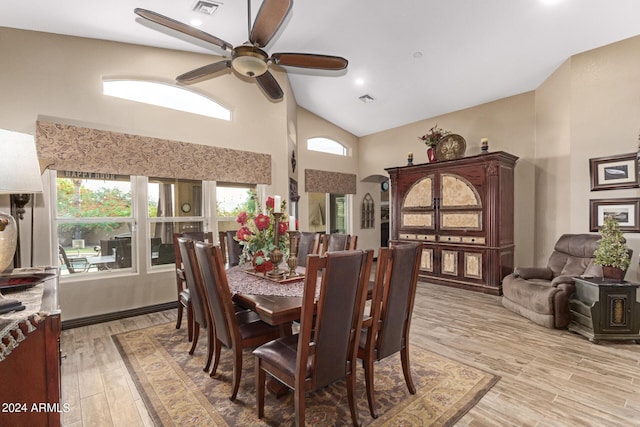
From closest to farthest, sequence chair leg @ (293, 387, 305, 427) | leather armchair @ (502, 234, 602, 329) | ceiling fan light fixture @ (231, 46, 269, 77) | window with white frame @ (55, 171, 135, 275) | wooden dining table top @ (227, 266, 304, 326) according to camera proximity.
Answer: chair leg @ (293, 387, 305, 427)
wooden dining table top @ (227, 266, 304, 326)
ceiling fan light fixture @ (231, 46, 269, 77)
leather armchair @ (502, 234, 602, 329)
window with white frame @ (55, 171, 135, 275)

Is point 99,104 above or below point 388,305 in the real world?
above

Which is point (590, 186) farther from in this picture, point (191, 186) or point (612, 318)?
point (191, 186)

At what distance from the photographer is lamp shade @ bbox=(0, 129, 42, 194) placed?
1.42m

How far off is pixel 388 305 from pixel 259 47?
88.2 inches

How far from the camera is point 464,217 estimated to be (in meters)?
5.03

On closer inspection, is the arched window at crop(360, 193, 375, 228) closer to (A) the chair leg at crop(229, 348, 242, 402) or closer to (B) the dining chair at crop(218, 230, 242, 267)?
(B) the dining chair at crop(218, 230, 242, 267)

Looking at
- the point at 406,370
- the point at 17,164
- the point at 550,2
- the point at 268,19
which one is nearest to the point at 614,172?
the point at 550,2

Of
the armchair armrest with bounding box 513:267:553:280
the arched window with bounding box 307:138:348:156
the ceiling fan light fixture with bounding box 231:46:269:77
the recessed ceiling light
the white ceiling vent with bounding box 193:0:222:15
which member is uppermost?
the recessed ceiling light

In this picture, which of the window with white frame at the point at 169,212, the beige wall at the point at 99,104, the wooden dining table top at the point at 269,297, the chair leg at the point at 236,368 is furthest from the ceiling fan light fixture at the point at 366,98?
the chair leg at the point at 236,368

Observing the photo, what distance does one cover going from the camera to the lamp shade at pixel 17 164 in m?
1.42

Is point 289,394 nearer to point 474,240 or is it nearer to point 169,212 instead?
point 169,212

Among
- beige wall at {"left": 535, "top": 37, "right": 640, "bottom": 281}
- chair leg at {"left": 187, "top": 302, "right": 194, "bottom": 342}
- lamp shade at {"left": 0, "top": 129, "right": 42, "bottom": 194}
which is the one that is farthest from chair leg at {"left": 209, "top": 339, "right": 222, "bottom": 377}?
beige wall at {"left": 535, "top": 37, "right": 640, "bottom": 281}

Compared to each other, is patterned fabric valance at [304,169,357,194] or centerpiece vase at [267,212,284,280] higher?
patterned fabric valance at [304,169,357,194]

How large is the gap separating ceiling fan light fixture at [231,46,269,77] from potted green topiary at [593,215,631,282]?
3.75 m
